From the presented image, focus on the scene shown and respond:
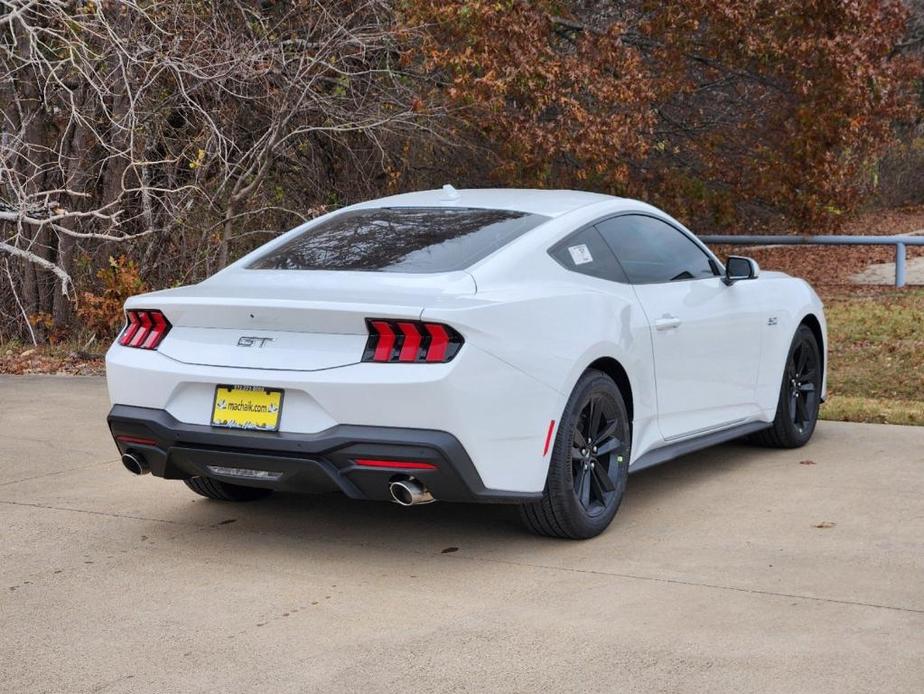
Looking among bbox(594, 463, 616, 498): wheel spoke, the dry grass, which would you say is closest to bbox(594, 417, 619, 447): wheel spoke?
bbox(594, 463, 616, 498): wheel spoke

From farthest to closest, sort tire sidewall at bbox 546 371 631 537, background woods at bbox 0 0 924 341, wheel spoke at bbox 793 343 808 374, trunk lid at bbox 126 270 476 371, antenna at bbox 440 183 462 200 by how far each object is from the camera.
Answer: background woods at bbox 0 0 924 341, wheel spoke at bbox 793 343 808 374, antenna at bbox 440 183 462 200, tire sidewall at bbox 546 371 631 537, trunk lid at bbox 126 270 476 371

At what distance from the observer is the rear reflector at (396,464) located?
5164 mm

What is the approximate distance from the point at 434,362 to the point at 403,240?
3.65 feet

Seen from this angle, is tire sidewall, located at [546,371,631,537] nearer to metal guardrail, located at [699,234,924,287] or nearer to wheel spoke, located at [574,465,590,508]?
wheel spoke, located at [574,465,590,508]

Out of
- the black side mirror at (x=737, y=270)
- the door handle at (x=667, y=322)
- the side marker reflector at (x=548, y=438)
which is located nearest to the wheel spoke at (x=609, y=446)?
the side marker reflector at (x=548, y=438)

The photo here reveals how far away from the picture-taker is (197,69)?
40.9 ft

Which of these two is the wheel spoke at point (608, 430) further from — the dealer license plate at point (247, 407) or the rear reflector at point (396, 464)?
the dealer license plate at point (247, 407)

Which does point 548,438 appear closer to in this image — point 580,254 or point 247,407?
point 580,254

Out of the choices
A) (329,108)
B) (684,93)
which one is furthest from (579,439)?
(684,93)

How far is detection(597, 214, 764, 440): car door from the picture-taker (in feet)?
21.3

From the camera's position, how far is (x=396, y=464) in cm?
519

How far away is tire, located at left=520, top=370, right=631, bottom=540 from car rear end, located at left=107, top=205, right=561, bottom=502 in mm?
153

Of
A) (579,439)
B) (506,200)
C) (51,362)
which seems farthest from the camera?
(51,362)

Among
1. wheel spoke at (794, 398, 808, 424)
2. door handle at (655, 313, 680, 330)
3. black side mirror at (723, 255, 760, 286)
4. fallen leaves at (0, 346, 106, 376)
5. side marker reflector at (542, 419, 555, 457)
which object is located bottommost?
fallen leaves at (0, 346, 106, 376)
